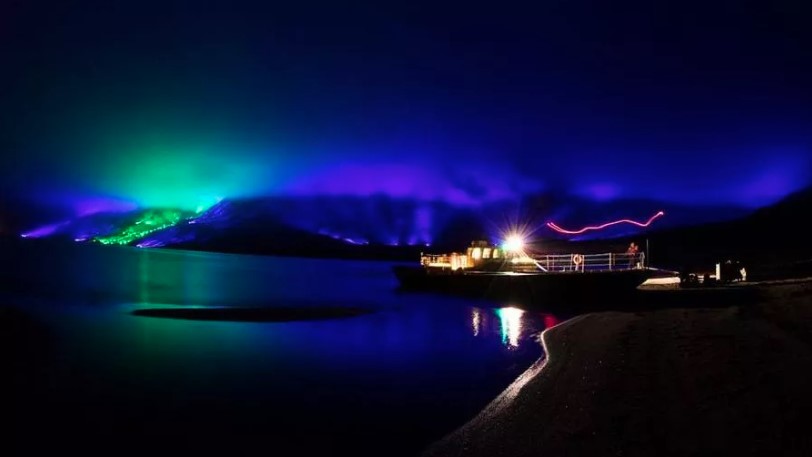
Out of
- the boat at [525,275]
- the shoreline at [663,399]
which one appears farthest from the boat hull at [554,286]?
the shoreline at [663,399]

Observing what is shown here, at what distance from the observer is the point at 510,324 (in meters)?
25.4

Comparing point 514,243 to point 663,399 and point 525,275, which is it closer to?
point 525,275

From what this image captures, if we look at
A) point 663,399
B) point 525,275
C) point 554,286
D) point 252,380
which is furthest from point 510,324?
point 663,399

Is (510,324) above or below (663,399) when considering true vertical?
below

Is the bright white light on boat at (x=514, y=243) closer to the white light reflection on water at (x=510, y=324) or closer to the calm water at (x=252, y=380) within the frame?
the white light reflection on water at (x=510, y=324)

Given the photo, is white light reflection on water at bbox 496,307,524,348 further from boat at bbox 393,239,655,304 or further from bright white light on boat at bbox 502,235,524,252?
bright white light on boat at bbox 502,235,524,252

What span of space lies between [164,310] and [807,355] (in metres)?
31.4

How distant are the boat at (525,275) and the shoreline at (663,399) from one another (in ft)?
55.0

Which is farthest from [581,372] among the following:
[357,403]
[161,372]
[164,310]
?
[164,310]

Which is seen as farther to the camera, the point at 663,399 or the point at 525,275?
the point at 525,275

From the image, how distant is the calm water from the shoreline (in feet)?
4.40

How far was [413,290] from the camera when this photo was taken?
51688mm

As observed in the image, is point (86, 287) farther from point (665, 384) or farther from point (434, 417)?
point (665, 384)

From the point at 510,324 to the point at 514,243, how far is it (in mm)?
20376
